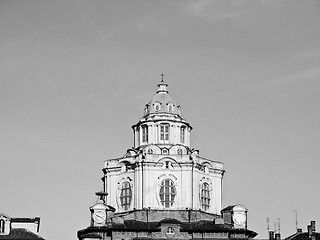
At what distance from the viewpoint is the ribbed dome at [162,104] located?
453ft

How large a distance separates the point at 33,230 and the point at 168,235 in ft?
56.1

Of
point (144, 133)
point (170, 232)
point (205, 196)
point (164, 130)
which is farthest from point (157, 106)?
point (170, 232)

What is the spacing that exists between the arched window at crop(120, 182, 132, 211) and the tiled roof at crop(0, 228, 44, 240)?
13.8 meters

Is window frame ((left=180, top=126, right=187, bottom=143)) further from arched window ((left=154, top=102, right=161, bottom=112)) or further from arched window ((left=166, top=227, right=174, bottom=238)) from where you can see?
arched window ((left=166, top=227, right=174, bottom=238))

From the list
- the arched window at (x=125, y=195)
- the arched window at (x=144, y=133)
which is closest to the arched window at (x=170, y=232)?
the arched window at (x=125, y=195)

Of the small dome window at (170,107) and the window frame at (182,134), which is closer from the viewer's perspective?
the window frame at (182,134)

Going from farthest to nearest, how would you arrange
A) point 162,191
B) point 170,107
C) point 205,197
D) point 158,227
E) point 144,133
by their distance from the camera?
point 170,107 → point 144,133 → point 205,197 → point 162,191 → point 158,227

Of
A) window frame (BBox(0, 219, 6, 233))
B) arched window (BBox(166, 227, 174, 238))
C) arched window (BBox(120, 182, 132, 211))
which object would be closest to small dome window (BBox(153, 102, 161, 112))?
arched window (BBox(120, 182, 132, 211))

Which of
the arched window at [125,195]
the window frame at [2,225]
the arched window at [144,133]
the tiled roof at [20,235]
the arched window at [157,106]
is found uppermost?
the arched window at [157,106]

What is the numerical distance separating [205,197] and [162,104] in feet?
45.4

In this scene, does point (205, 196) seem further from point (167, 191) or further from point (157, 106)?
point (157, 106)

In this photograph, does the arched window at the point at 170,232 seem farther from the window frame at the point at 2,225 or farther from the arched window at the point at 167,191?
the window frame at the point at 2,225

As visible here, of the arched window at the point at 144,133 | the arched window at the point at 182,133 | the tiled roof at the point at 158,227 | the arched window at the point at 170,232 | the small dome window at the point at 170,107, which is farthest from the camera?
the small dome window at the point at 170,107

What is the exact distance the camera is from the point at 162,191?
133250 mm
